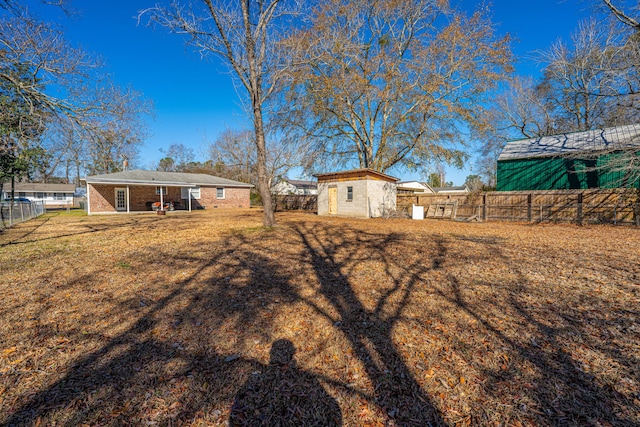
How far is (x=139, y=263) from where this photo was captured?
5641 millimetres

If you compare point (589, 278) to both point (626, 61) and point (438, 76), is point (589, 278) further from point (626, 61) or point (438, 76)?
point (438, 76)

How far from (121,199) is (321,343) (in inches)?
977

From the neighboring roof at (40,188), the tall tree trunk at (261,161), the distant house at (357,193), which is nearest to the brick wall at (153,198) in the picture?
the distant house at (357,193)

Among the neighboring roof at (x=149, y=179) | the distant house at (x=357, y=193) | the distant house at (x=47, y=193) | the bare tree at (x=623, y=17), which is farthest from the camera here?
the distant house at (x=47, y=193)

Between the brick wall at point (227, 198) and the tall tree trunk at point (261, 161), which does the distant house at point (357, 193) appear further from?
the brick wall at point (227, 198)

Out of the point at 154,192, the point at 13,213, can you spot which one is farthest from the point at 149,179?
the point at 13,213

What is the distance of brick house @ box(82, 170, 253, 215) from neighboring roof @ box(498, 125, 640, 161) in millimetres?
22953

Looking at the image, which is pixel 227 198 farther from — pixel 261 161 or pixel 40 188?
pixel 40 188

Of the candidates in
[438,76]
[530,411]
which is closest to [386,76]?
[438,76]

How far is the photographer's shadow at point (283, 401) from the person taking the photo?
1846 mm

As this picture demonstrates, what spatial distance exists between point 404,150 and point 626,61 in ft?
36.3

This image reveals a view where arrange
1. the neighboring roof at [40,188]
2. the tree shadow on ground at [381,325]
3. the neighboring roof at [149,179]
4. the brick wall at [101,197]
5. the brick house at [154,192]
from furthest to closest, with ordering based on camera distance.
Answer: the neighboring roof at [40,188] → the brick house at [154,192] → the brick wall at [101,197] → the neighboring roof at [149,179] → the tree shadow on ground at [381,325]

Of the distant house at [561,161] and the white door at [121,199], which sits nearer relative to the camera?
the distant house at [561,161]

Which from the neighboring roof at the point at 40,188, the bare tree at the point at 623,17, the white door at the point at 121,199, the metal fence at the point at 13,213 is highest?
the bare tree at the point at 623,17
